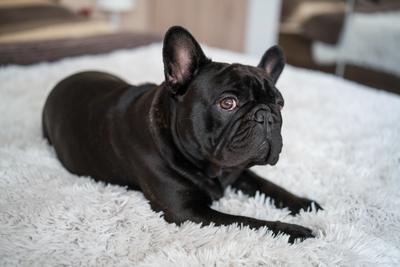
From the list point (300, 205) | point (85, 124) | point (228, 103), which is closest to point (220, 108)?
point (228, 103)

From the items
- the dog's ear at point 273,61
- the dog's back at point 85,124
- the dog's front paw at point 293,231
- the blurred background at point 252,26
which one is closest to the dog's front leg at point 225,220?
the dog's front paw at point 293,231

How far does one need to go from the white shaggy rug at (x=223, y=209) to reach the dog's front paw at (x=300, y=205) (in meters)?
0.03

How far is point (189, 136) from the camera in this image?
1.15 metres

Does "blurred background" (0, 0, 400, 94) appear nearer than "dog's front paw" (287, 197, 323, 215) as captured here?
No

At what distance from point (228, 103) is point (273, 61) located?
352 mm

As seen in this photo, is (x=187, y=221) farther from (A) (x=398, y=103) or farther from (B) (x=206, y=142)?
(A) (x=398, y=103)

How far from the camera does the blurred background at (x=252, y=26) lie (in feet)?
10.5

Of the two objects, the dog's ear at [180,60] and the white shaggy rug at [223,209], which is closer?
the white shaggy rug at [223,209]

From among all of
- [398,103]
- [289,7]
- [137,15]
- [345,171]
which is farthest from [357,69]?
[345,171]

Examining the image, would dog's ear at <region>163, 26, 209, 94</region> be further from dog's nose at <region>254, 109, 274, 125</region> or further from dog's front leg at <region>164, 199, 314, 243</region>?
dog's front leg at <region>164, 199, 314, 243</region>

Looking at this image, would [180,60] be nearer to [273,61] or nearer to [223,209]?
[273,61]

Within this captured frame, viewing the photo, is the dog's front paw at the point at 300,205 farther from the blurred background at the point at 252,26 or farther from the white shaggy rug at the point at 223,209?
the blurred background at the point at 252,26

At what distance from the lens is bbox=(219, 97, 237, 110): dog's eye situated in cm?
110

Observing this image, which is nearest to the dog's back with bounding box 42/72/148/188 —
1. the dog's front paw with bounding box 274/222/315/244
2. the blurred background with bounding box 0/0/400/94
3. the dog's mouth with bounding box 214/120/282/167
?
the dog's mouth with bounding box 214/120/282/167
